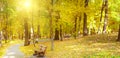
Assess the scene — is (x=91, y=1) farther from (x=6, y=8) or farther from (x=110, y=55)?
(x=110, y=55)

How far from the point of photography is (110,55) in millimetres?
16859

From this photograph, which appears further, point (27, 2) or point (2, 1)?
point (2, 1)

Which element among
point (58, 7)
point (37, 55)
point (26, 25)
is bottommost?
point (37, 55)

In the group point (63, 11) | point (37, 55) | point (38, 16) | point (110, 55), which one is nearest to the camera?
point (110, 55)

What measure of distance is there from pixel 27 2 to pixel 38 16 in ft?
21.3

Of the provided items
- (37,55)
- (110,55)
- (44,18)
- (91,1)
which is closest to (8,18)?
(44,18)

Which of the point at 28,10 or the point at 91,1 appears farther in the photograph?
the point at 91,1

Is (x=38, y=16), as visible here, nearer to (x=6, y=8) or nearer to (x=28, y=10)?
(x=28, y=10)

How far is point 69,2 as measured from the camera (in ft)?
121

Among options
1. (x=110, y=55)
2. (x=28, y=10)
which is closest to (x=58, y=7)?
(x=28, y=10)

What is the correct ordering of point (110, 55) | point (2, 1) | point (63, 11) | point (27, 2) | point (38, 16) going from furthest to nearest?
point (2, 1) < point (38, 16) < point (63, 11) < point (27, 2) < point (110, 55)

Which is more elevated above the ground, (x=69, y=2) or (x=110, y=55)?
(x=69, y=2)

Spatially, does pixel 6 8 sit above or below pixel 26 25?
above

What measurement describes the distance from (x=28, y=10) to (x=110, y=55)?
65.2ft
